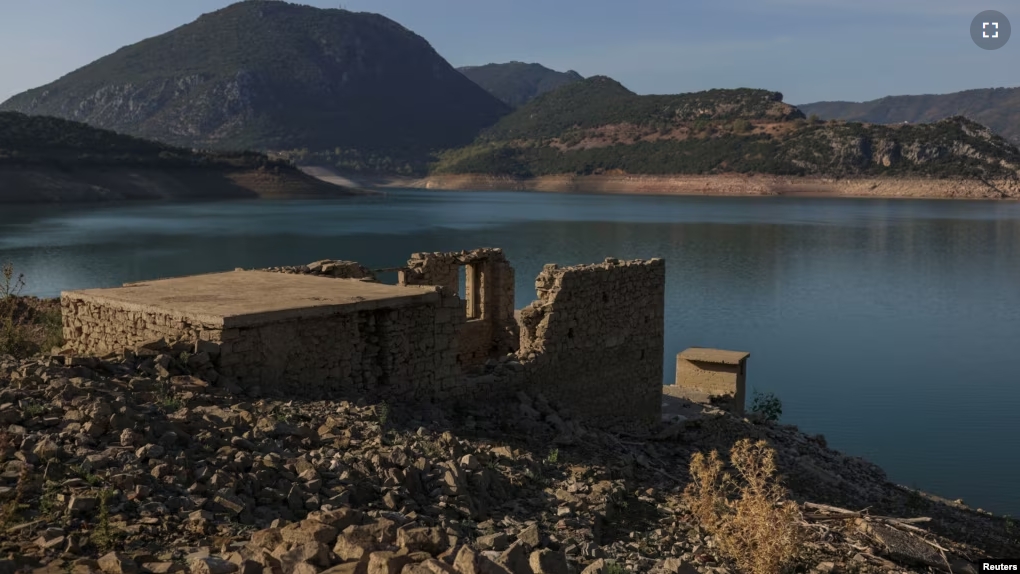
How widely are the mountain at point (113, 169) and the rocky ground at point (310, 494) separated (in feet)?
234

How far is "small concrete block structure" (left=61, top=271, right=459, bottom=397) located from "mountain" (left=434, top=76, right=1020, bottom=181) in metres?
107

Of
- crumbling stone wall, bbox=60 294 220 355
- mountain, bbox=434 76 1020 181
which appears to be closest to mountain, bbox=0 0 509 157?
mountain, bbox=434 76 1020 181

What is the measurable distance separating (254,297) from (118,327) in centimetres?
129

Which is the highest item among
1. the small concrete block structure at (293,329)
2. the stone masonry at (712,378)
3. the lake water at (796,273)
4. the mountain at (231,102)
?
the mountain at (231,102)

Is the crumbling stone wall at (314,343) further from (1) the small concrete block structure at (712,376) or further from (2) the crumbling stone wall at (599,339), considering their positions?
(1) the small concrete block structure at (712,376)

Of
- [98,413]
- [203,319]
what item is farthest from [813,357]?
[98,413]

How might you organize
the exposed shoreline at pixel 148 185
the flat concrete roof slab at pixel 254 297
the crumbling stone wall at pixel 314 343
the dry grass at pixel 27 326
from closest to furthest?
the crumbling stone wall at pixel 314 343, the flat concrete roof slab at pixel 254 297, the dry grass at pixel 27 326, the exposed shoreline at pixel 148 185

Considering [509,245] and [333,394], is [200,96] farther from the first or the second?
[333,394]

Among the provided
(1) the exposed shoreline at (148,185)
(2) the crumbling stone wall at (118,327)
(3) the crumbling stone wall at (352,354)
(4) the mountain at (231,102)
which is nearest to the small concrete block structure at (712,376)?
(3) the crumbling stone wall at (352,354)

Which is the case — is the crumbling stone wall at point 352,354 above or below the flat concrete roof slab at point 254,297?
below

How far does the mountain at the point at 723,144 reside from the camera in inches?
4227

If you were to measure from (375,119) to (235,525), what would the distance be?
18020cm

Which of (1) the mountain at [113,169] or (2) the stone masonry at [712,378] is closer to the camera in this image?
(2) the stone masonry at [712,378]

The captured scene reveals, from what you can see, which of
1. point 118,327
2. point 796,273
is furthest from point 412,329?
point 796,273
